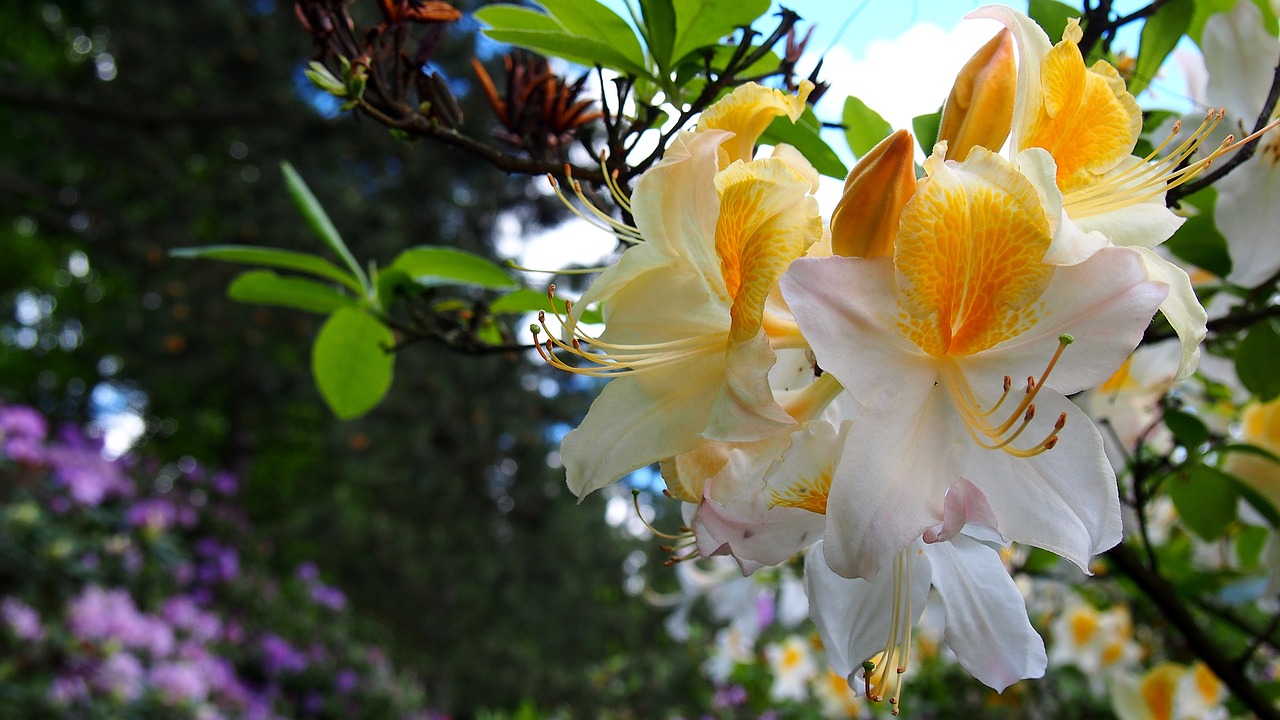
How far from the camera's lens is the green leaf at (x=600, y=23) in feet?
2.12

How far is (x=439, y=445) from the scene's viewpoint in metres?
6.56

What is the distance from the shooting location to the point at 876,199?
0.42 m

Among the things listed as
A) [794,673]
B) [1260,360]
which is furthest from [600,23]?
[794,673]

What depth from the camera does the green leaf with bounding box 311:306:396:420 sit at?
898mm

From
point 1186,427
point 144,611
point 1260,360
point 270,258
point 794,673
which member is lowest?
point 144,611

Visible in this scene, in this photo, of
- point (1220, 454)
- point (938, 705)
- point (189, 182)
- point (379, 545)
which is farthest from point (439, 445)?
point (1220, 454)

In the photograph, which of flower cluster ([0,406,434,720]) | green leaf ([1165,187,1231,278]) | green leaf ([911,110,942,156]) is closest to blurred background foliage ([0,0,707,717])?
flower cluster ([0,406,434,720])

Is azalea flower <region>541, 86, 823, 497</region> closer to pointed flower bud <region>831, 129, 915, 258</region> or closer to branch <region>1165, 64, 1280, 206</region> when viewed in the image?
pointed flower bud <region>831, 129, 915, 258</region>

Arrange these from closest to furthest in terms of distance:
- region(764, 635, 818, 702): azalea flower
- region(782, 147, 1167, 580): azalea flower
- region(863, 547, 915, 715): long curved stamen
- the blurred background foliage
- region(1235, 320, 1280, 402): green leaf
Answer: region(782, 147, 1167, 580): azalea flower < region(863, 547, 915, 715): long curved stamen < region(1235, 320, 1280, 402): green leaf < region(764, 635, 818, 702): azalea flower < the blurred background foliage

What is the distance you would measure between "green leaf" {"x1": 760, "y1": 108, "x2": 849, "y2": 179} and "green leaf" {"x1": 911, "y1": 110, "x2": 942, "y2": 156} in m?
0.06

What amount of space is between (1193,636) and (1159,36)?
1.81ft

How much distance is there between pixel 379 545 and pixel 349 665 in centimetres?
271

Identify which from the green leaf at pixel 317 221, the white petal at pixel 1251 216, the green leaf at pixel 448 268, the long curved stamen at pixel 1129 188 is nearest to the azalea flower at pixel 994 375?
the long curved stamen at pixel 1129 188

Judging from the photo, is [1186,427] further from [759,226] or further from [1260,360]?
[759,226]
